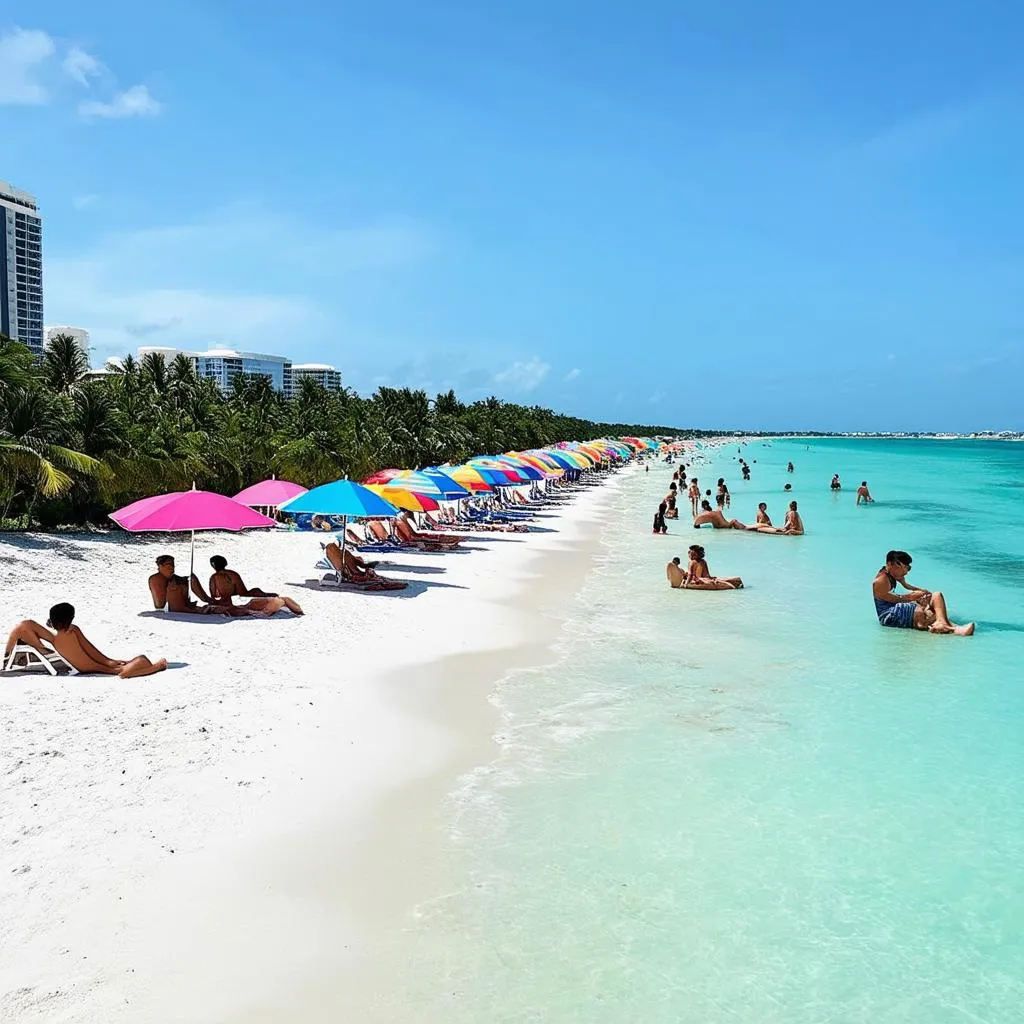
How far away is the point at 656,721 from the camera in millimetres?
8328

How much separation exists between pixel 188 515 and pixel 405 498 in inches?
253

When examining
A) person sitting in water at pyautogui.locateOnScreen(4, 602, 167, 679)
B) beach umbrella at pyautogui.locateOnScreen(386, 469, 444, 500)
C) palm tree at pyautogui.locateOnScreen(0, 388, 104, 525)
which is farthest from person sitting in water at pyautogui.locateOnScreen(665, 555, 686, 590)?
palm tree at pyautogui.locateOnScreen(0, 388, 104, 525)

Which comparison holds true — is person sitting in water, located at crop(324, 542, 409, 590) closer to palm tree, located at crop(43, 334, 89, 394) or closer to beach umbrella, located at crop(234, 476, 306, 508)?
beach umbrella, located at crop(234, 476, 306, 508)

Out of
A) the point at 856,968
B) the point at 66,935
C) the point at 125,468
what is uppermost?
the point at 125,468

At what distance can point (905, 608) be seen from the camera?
12953 mm

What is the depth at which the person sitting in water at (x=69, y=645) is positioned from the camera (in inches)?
312

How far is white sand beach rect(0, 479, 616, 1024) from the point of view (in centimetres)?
411

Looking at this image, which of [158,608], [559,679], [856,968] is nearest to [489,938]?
[856,968]

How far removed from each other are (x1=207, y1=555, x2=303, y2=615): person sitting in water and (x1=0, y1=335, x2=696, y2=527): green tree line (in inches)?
191

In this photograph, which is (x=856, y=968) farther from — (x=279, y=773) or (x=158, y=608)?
(x=158, y=608)

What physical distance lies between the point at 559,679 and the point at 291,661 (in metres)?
3.01

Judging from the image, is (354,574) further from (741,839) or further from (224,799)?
(741,839)

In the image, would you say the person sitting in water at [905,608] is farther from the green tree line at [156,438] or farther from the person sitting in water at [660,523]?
the green tree line at [156,438]

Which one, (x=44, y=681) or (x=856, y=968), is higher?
(x=44, y=681)
